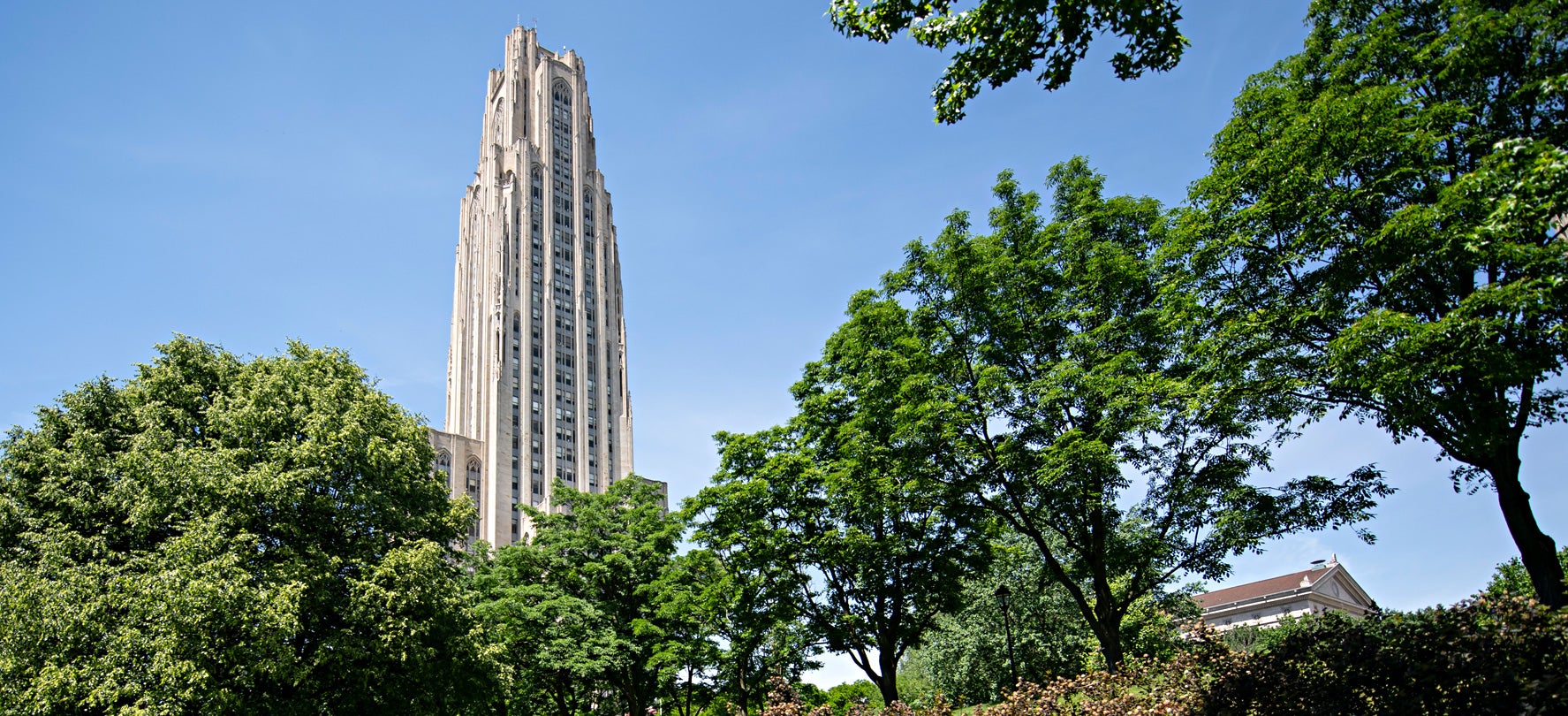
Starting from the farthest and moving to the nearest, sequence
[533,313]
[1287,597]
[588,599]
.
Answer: [533,313]
[1287,597]
[588,599]

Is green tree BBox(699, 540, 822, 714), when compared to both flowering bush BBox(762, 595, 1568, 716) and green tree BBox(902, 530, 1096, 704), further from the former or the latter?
green tree BBox(902, 530, 1096, 704)

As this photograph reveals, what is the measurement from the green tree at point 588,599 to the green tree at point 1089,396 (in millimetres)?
14931

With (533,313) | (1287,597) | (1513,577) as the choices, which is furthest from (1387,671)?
(533,313)

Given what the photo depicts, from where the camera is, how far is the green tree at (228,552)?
674 inches

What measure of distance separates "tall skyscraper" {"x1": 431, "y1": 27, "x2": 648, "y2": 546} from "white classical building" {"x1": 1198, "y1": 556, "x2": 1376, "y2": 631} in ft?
216

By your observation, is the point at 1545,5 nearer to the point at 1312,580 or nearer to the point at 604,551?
the point at 604,551

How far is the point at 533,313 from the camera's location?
105500 millimetres

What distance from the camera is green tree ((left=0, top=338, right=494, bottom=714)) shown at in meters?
17.1

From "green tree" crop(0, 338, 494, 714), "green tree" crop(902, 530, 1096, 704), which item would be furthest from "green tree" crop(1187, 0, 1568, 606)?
"green tree" crop(902, 530, 1096, 704)

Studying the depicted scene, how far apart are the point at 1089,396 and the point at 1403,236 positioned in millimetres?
6465

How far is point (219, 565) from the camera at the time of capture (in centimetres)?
1784

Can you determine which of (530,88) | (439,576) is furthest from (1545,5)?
(530,88)

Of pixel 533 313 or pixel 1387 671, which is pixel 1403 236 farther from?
pixel 533 313

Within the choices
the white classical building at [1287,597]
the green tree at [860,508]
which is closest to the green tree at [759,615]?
the green tree at [860,508]
